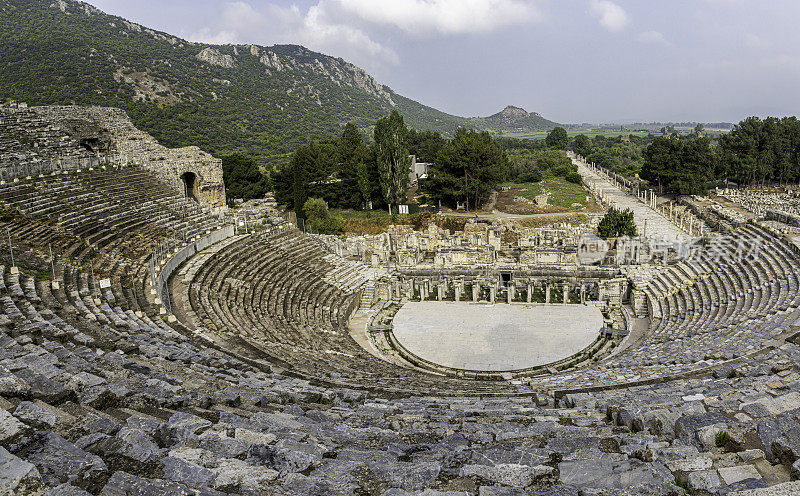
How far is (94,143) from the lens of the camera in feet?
97.9

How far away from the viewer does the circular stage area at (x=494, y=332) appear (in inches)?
674

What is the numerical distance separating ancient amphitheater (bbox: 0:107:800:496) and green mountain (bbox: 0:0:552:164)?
26.6m

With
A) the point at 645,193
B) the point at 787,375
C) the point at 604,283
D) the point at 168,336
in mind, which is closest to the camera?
the point at 787,375

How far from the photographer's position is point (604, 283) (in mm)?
23266

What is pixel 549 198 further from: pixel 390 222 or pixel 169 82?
pixel 169 82

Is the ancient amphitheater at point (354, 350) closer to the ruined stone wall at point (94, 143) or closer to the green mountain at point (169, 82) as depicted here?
the ruined stone wall at point (94, 143)

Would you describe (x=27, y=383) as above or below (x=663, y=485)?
above

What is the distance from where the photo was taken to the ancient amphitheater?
4754 mm

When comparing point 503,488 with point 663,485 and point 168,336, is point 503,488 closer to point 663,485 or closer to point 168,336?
point 663,485

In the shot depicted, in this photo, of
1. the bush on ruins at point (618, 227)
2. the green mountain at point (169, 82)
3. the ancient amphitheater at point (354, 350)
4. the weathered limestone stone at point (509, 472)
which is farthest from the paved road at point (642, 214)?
the green mountain at point (169, 82)

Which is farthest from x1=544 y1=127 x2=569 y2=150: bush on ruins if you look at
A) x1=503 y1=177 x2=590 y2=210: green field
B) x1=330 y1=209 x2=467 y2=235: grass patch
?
x1=330 y1=209 x2=467 y2=235: grass patch

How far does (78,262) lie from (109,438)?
11815mm

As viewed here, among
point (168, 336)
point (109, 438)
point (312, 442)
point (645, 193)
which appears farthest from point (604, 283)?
point (645, 193)

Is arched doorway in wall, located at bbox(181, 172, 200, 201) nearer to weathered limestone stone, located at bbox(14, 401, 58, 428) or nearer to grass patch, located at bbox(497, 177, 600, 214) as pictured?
grass patch, located at bbox(497, 177, 600, 214)
